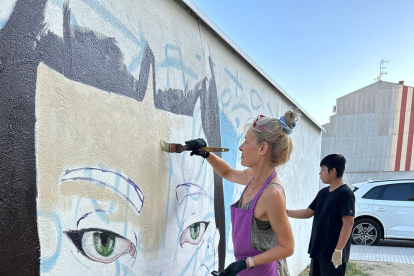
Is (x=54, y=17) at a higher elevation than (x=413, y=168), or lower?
higher

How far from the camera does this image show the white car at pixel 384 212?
6.91 metres

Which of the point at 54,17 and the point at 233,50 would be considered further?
the point at 233,50

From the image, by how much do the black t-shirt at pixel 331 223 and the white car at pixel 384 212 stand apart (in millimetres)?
4940

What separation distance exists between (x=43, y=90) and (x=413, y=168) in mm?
21109

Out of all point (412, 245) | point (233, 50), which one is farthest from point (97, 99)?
point (412, 245)

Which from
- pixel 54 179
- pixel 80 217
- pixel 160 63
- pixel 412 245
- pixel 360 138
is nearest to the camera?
pixel 54 179

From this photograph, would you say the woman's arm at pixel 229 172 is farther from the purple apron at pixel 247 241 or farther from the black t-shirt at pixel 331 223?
the black t-shirt at pixel 331 223

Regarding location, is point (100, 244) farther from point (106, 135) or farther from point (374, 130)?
point (374, 130)

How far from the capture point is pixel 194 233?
2193mm

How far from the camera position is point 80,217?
4.17ft

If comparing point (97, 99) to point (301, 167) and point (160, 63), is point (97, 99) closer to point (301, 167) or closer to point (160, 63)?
point (160, 63)

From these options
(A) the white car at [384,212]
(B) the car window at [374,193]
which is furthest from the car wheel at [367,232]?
(B) the car window at [374,193]

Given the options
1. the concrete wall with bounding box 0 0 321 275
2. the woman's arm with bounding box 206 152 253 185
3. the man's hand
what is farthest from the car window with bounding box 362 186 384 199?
the woman's arm with bounding box 206 152 253 185

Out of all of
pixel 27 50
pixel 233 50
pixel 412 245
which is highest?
pixel 233 50
